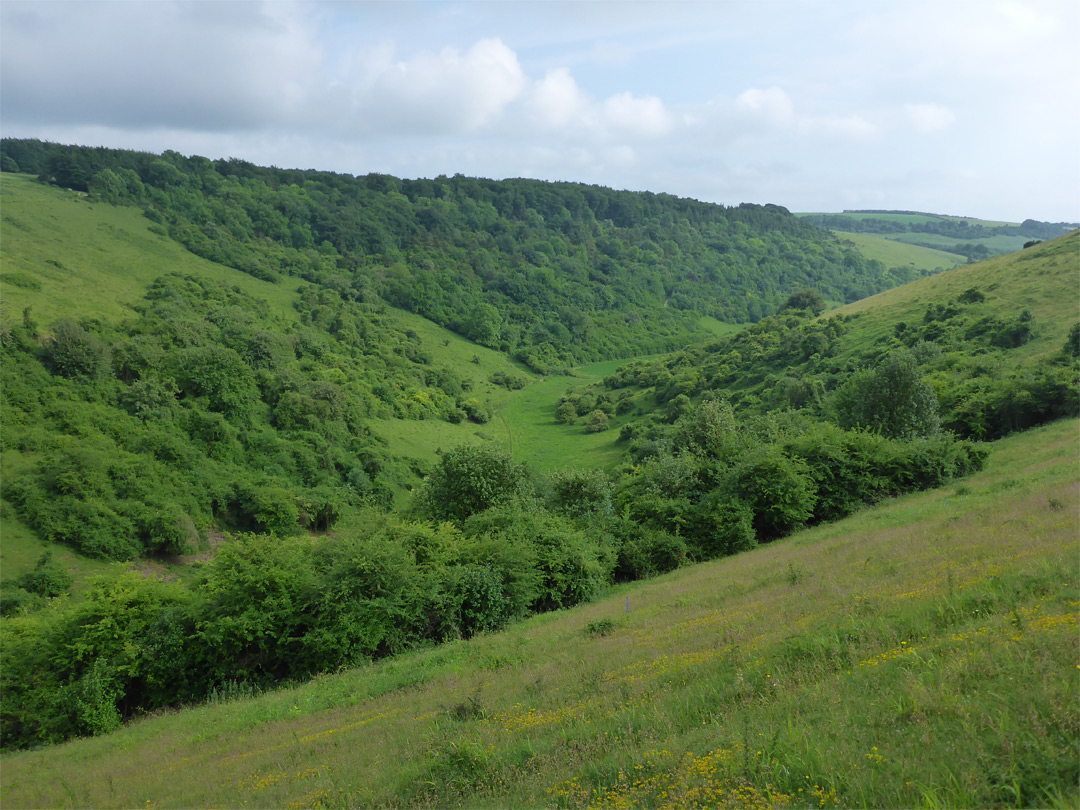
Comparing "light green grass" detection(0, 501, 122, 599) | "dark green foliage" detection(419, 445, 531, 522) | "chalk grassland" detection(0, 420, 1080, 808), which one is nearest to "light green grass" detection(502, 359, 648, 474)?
"dark green foliage" detection(419, 445, 531, 522)

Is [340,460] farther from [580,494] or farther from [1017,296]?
[1017,296]

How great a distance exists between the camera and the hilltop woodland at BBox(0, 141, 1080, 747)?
21672mm

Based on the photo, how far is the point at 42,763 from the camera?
1653 centimetres

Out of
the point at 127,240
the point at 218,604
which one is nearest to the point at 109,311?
the point at 127,240

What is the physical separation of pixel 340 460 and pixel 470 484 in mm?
45824

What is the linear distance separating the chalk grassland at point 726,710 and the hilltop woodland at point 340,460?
12.7 ft

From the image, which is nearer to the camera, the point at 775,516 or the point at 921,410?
the point at 775,516

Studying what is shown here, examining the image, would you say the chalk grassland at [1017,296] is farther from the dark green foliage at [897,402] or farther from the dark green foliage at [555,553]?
the dark green foliage at [555,553]

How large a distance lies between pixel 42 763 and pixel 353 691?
28.3 feet

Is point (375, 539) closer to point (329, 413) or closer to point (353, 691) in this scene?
point (353, 691)

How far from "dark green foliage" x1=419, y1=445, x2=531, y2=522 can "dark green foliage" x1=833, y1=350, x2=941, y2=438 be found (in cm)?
2126

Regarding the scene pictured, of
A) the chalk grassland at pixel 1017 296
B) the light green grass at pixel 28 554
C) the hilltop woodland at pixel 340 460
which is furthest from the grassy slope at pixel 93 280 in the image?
the chalk grassland at pixel 1017 296

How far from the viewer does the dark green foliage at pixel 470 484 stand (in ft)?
112

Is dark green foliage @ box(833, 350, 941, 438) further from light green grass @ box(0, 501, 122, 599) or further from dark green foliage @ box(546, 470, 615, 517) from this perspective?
light green grass @ box(0, 501, 122, 599)
